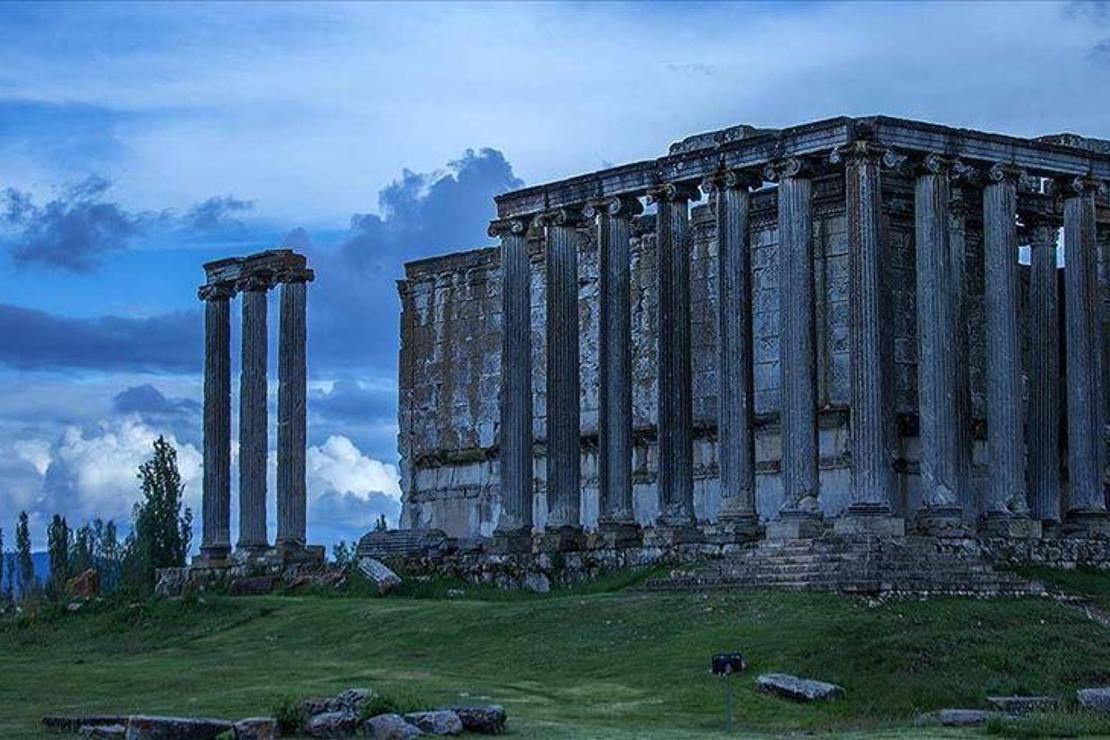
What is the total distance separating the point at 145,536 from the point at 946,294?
3561 cm

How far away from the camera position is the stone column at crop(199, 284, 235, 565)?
6662cm

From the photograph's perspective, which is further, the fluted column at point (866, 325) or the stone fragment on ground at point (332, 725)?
the fluted column at point (866, 325)

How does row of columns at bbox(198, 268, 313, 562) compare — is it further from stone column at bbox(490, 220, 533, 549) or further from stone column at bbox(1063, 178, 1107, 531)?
stone column at bbox(1063, 178, 1107, 531)

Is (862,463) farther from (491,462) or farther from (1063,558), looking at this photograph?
(491,462)

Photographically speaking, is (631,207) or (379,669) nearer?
(379,669)

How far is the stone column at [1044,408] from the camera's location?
5438 cm

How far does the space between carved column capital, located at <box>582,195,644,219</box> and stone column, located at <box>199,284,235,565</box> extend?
1573 cm

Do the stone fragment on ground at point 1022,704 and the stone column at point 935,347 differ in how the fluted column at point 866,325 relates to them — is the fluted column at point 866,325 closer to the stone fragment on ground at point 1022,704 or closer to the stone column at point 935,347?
the stone column at point 935,347

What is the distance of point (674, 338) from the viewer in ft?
177

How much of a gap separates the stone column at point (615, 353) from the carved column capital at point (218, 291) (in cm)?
1573

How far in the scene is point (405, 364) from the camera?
237 feet

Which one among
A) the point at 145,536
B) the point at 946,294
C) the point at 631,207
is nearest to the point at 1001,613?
the point at 946,294

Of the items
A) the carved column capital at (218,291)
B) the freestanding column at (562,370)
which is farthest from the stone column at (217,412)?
the freestanding column at (562,370)

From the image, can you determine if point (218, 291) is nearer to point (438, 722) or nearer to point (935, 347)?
point (935, 347)
